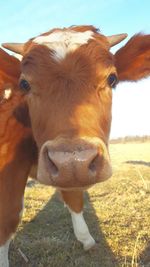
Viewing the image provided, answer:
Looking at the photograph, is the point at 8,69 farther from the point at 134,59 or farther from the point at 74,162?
the point at 74,162

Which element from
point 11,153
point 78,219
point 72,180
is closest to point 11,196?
point 11,153

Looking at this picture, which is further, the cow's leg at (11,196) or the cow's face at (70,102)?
the cow's leg at (11,196)

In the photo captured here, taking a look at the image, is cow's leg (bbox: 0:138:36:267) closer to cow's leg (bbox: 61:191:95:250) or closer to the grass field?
the grass field

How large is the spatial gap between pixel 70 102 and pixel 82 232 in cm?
268

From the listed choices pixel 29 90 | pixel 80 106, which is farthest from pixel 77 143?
pixel 29 90

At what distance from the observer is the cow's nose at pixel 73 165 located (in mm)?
3188

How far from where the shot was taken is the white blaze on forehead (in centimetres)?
420

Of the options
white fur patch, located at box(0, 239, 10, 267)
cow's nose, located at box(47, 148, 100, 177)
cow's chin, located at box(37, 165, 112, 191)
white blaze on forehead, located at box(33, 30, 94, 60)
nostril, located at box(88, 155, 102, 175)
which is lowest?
white fur patch, located at box(0, 239, 10, 267)

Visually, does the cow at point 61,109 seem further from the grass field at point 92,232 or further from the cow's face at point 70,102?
the grass field at point 92,232

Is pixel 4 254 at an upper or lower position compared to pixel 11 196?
lower

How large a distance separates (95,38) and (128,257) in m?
2.51

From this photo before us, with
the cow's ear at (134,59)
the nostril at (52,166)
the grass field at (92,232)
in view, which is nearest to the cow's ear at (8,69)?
the cow's ear at (134,59)

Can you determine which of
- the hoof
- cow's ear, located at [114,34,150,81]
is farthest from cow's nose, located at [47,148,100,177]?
the hoof

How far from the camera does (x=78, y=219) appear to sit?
6.16 metres
